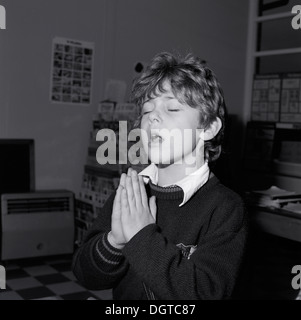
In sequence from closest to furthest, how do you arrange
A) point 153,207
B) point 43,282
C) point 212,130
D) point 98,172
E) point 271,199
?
point 153,207 < point 212,130 < point 271,199 < point 43,282 < point 98,172

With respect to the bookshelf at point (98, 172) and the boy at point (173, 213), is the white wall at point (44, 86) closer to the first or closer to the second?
the bookshelf at point (98, 172)

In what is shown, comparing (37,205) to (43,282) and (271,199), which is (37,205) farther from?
(271,199)

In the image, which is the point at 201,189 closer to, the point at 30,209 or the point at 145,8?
the point at 30,209

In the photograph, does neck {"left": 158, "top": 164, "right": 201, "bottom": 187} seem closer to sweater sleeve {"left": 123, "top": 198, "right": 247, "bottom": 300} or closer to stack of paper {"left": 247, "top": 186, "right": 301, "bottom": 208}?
sweater sleeve {"left": 123, "top": 198, "right": 247, "bottom": 300}

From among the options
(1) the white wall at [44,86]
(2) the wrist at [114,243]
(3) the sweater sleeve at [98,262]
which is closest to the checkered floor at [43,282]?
(1) the white wall at [44,86]

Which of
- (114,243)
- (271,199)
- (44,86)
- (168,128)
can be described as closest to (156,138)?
(168,128)

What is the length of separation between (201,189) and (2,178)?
2.52 metres

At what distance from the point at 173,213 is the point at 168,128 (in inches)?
8.6

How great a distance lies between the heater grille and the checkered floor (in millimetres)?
371

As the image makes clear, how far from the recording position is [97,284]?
1112mm

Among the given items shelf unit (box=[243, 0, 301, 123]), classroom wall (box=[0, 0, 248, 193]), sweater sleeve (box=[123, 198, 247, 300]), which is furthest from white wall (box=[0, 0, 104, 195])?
sweater sleeve (box=[123, 198, 247, 300])

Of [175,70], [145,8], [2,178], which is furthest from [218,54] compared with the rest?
[175,70]

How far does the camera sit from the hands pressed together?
0.96 meters

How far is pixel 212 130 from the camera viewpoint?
1.16m
